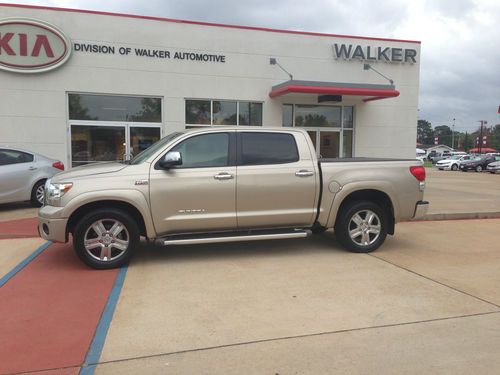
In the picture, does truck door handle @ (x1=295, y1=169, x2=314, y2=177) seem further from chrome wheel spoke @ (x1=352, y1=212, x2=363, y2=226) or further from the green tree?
the green tree

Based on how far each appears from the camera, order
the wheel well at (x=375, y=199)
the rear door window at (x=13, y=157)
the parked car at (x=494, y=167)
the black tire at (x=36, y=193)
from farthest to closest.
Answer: the parked car at (x=494, y=167) < the black tire at (x=36, y=193) < the rear door window at (x=13, y=157) < the wheel well at (x=375, y=199)

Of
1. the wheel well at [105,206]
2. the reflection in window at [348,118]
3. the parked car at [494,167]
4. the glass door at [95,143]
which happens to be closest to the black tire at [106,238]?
the wheel well at [105,206]

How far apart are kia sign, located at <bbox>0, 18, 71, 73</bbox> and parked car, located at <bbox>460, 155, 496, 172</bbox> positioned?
36113mm

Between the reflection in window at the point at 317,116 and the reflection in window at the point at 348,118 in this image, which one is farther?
the reflection in window at the point at 348,118

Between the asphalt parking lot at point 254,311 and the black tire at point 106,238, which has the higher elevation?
the black tire at point 106,238

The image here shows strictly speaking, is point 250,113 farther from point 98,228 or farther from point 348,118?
point 98,228

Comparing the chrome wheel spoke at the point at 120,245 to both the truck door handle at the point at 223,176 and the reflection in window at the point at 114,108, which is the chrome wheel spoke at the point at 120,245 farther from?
the reflection in window at the point at 114,108

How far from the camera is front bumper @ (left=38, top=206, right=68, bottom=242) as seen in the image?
19.7ft

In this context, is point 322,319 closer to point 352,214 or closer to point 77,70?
point 352,214

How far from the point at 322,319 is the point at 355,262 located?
2319 millimetres

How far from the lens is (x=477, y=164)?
131 ft

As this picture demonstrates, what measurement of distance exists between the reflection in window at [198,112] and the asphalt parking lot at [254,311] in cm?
845

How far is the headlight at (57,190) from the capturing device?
602 cm

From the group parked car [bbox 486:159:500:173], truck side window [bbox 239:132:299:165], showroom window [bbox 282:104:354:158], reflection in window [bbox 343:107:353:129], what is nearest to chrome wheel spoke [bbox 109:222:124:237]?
truck side window [bbox 239:132:299:165]
